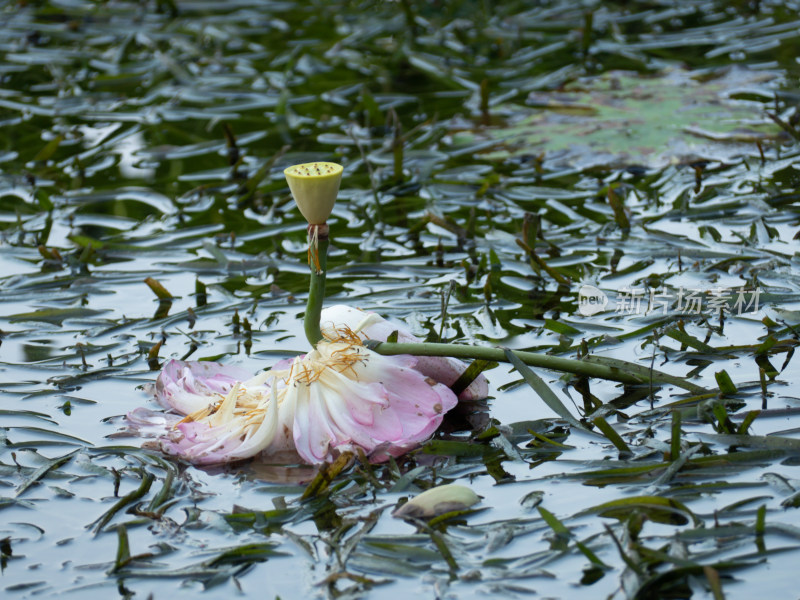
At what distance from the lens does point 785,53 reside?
4.00 meters

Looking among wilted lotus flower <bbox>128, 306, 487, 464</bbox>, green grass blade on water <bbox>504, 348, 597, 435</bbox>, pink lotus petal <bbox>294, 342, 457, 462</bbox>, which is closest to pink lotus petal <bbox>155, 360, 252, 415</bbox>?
wilted lotus flower <bbox>128, 306, 487, 464</bbox>

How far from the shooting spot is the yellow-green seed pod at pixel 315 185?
1.62 meters

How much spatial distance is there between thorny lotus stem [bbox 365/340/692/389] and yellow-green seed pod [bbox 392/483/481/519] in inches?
9.7

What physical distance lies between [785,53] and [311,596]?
334 cm

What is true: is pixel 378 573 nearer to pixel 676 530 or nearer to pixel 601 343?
pixel 676 530

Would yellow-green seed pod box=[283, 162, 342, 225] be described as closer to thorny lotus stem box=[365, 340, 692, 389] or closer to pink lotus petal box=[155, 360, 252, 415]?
thorny lotus stem box=[365, 340, 692, 389]

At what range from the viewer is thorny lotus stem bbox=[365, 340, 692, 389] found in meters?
1.75

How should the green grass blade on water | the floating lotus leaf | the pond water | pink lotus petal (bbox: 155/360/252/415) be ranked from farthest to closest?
1. the floating lotus leaf
2. pink lotus petal (bbox: 155/360/252/415)
3. the green grass blade on water
4. the pond water

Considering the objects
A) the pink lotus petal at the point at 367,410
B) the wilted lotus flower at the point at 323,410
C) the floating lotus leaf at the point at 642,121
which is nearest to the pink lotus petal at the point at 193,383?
the wilted lotus flower at the point at 323,410

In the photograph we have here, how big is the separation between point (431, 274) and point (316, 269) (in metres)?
0.88

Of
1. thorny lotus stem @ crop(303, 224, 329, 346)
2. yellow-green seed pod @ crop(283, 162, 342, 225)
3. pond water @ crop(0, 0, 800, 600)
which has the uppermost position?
yellow-green seed pod @ crop(283, 162, 342, 225)

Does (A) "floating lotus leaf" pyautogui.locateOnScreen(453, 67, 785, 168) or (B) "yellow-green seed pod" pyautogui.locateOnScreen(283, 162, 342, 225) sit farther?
(A) "floating lotus leaf" pyautogui.locateOnScreen(453, 67, 785, 168)

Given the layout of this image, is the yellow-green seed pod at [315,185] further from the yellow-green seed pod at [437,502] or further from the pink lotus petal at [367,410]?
the yellow-green seed pod at [437,502]

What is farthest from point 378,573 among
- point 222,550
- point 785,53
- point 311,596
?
point 785,53
